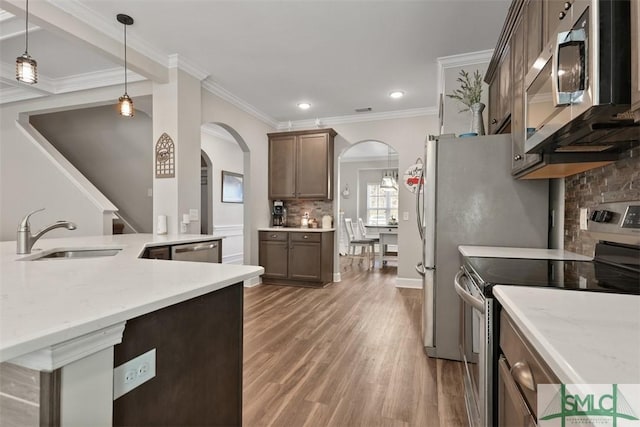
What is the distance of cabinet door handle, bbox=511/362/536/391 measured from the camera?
2.38 feet

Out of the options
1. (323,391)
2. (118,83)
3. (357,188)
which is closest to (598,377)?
(323,391)

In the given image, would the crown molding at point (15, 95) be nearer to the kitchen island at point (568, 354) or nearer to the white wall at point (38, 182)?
the white wall at point (38, 182)

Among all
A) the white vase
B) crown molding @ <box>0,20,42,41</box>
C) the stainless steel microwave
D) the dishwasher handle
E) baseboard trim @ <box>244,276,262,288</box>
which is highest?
crown molding @ <box>0,20,42,41</box>

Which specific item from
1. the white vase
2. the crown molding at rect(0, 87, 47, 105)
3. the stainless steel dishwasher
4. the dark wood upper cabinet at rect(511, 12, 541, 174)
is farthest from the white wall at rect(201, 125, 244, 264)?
the dark wood upper cabinet at rect(511, 12, 541, 174)

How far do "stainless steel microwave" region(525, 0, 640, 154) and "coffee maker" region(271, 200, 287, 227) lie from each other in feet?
14.6

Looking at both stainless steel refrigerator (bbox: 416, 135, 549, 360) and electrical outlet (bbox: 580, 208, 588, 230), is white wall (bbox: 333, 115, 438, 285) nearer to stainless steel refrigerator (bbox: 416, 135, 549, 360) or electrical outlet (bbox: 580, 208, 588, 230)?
stainless steel refrigerator (bbox: 416, 135, 549, 360)

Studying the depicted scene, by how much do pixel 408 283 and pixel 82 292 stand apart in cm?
454

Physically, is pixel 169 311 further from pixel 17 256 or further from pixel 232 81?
pixel 232 81

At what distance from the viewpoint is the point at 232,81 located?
391 cm

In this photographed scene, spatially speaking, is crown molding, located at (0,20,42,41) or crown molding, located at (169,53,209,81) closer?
crown molding, located at (0,20,42,41)

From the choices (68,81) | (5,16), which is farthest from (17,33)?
(68,81)

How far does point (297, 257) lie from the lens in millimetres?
4949

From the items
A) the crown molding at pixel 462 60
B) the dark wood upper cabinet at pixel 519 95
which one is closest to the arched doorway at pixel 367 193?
the crown molding at pixel 462 60

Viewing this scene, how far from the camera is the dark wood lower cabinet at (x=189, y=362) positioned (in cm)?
82
